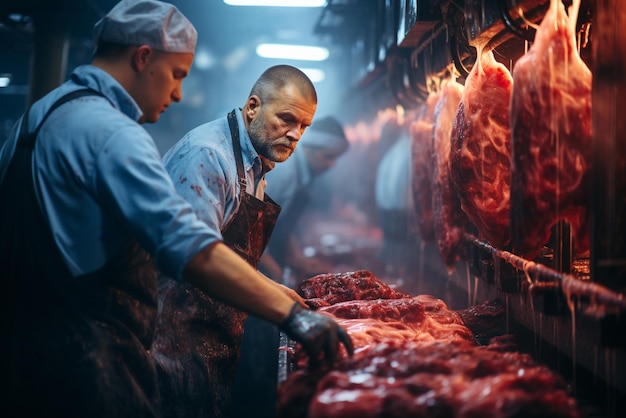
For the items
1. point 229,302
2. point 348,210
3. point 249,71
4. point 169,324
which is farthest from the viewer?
point 348,210

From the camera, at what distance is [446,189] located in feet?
15.2

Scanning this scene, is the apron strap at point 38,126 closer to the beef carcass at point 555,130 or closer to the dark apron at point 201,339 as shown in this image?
the dark apron at point 201,339

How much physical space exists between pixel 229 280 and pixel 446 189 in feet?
9.17

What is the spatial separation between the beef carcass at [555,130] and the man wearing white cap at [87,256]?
3.80 ft

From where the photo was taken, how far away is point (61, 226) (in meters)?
2.34

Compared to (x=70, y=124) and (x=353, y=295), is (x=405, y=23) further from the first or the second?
(x=70, y=124)

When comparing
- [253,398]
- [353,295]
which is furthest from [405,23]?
[253,398]

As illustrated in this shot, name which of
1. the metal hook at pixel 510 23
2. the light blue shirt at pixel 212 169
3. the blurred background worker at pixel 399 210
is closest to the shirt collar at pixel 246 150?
the light blue shirt at pixel 212 169

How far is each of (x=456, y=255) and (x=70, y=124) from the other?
11.0ft

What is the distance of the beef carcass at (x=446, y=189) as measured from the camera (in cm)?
448

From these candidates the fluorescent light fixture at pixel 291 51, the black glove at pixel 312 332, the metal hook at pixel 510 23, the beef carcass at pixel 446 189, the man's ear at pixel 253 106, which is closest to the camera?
the black glove at pixel 312 332

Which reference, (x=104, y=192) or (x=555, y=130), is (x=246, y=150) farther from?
(x=555, y=130)

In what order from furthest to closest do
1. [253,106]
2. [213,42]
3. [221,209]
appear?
[213,42] < [253,106] < [221,209]

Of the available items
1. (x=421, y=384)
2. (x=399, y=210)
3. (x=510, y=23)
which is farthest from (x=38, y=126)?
(x=399, y=210)
